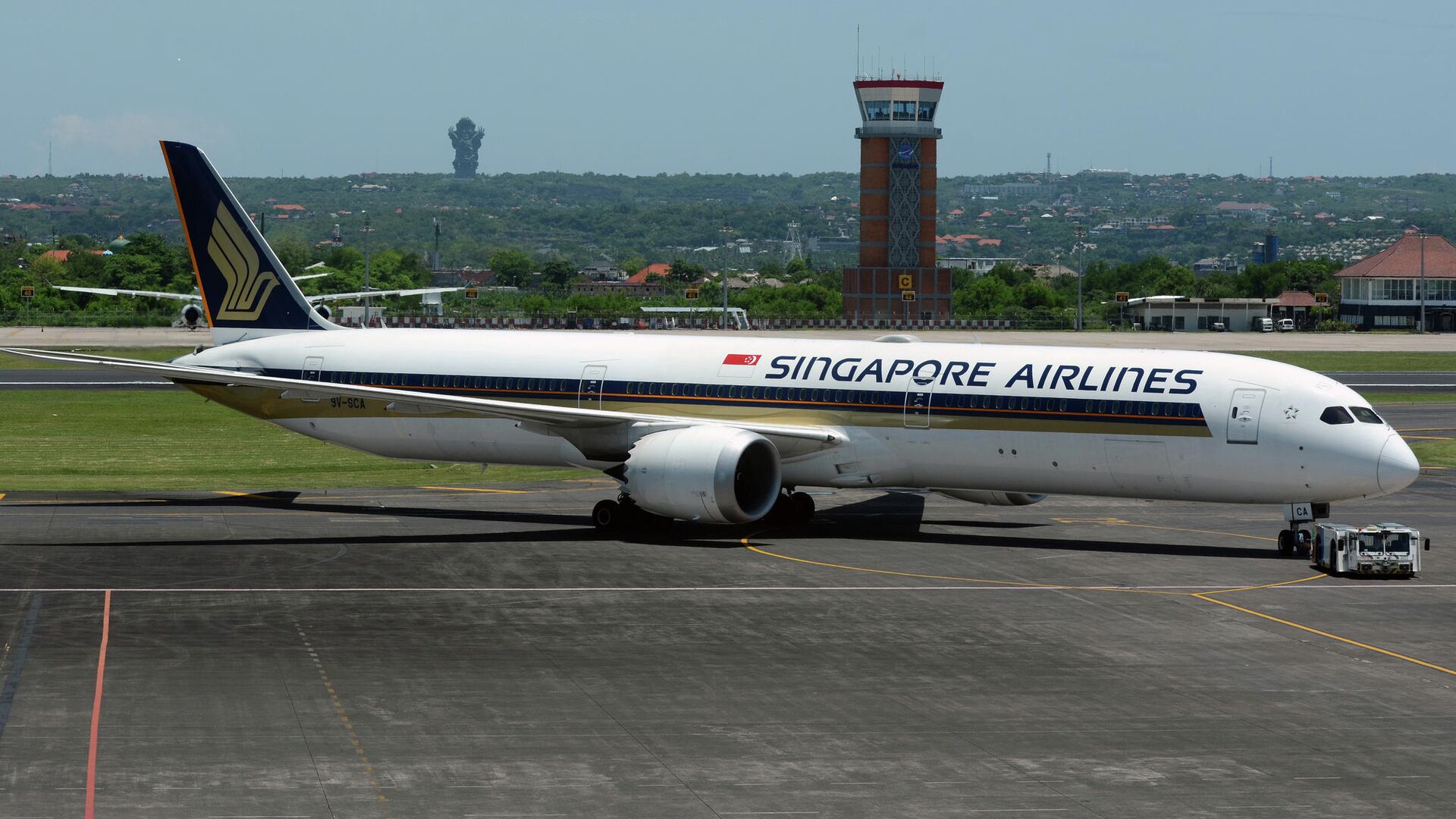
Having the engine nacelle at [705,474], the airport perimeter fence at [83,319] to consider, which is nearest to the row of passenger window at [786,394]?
the engine nacelle at [705,474]

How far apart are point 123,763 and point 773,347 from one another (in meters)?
24.6

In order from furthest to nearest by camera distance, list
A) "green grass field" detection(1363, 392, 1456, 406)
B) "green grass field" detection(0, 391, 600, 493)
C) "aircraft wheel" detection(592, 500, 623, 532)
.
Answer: "green grass field" detection(1363, 392, 1456, 406), "green grass field" detection(0, 391, 600, 493), "aircraft wheel" detection(592, 500, 623, 532)

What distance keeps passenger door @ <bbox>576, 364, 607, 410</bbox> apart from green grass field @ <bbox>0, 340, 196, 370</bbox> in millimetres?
74204

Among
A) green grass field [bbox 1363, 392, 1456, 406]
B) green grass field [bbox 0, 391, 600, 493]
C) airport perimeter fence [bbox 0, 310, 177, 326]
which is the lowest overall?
green grass field [bbox 0, 391, 600, 493]

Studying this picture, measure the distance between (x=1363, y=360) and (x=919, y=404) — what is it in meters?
96.2

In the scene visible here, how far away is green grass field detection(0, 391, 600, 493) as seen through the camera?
2005 inches

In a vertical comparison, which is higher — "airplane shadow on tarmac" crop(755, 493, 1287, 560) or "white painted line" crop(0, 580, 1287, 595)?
"airplane shadow on tarmac" crop(755, 493, 1287, 560)

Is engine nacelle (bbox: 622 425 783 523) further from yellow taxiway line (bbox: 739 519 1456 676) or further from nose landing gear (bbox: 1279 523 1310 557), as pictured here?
nose landing gear (bbox: 1279 523 1310 557)

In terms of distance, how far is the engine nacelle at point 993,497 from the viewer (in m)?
41.0

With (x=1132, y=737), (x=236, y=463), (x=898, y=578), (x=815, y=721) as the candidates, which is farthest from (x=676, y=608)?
(x=236, y=463)

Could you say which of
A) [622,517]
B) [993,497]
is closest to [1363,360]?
[993,497]

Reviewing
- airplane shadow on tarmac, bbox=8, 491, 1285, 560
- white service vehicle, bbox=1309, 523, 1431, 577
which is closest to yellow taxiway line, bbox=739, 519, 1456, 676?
white service vehicle, bbox=1309, 523, 1431, 577

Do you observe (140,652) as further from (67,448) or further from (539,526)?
(67,448)

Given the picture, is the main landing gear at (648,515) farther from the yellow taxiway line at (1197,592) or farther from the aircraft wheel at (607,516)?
the yellow taxiway line at (1197,592)
